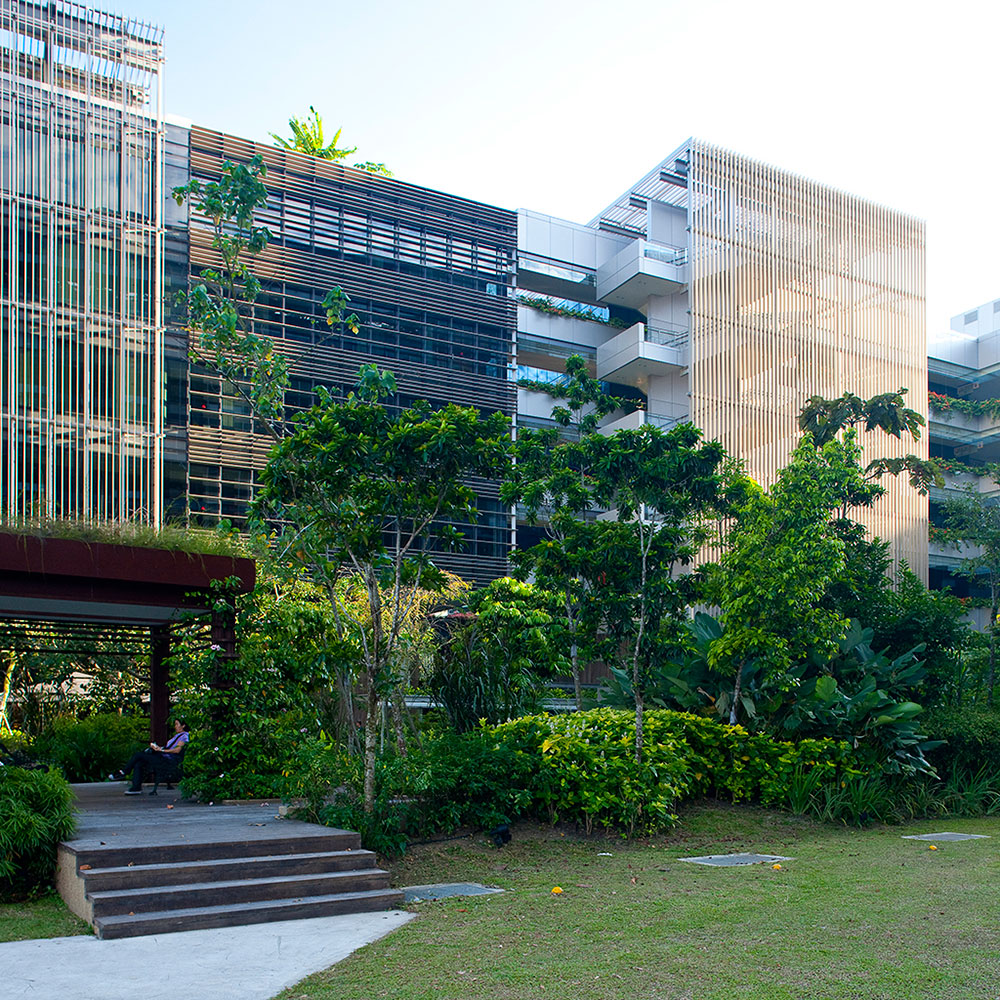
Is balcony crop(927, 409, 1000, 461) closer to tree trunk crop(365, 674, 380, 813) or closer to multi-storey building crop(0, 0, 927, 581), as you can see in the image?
multi-storey building crop(0, 0, 927, 581)

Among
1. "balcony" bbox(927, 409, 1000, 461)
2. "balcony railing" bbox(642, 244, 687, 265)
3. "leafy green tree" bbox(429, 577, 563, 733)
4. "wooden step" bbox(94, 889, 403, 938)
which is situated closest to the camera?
"wooden step" bbox(94, 889, 403, 938)

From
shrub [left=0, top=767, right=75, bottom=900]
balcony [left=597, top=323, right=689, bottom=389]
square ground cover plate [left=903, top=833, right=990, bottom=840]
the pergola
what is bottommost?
square ground cover plate [left=903, top=833, right=990, bottom=840]

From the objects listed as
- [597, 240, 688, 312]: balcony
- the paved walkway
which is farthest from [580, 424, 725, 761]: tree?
A: [597, 240, 688, 312]: balcony

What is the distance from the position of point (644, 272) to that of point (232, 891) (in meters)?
26.7

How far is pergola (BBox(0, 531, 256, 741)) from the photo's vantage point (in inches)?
401

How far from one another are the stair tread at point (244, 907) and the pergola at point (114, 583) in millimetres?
4294

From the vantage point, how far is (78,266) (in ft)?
76.9

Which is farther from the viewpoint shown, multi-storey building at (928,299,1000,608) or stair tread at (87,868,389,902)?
multi-storey building at (928,299,1000,608)

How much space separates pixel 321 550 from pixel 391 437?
1.63 metres

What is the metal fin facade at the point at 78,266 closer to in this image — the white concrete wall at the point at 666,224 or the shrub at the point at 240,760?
the shrub at the point at 240,760

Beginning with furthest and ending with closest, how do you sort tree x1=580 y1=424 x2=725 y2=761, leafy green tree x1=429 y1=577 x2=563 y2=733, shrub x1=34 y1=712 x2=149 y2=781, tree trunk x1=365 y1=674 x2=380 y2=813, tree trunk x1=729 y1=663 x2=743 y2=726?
shrub x1=34 y1=712 x2=149 y2=781, leafy green tree x1=429 y1=577 x2=563 y2=733, tree trunk x1=729 y1=663 x2=743 y2=726, tree x1=580 y1=424 x2=725 y2=761, tree trunk x1=365 y1=674 x2=380 y2=813

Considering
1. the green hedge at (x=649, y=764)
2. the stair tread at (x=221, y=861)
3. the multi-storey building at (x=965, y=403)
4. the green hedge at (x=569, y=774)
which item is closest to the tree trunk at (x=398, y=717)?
the green hedge at (x=569, y=774)

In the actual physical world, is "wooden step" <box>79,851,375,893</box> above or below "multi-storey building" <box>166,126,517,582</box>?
below

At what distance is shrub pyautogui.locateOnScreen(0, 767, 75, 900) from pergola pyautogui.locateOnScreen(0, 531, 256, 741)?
2.51 meters
